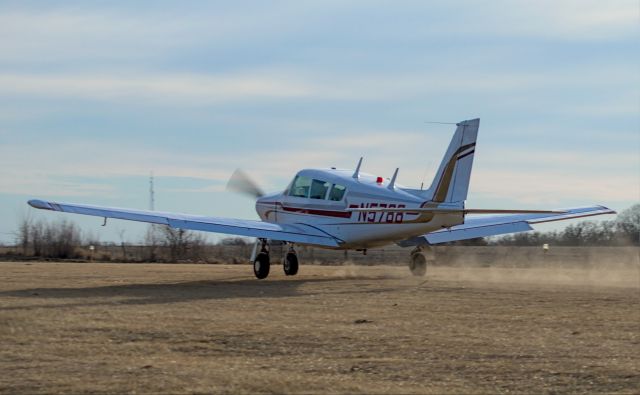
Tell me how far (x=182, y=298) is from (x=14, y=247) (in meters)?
34.9

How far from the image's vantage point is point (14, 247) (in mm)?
48562

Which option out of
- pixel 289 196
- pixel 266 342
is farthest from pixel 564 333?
pixel 289 196

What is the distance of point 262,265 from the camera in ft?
77.5

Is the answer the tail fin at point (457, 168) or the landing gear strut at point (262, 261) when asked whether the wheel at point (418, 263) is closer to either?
the tail fin at point (457, 168)

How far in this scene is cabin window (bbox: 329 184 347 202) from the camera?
941 inches

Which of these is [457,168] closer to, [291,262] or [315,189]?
[315,189]

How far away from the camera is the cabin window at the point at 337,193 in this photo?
2389cm

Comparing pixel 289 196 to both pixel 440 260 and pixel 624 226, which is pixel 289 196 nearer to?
pixel 440 260

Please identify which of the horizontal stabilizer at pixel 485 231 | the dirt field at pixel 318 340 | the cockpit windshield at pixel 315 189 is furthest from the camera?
the horizontal stabilizer at pixel 485 231

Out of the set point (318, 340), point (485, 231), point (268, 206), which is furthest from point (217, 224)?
point (318, 340)

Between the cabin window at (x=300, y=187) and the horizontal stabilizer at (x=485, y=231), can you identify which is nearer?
the cabin window at (x=300, y=187)

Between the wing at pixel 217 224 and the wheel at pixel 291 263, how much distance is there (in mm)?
748

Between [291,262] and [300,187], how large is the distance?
2.25m

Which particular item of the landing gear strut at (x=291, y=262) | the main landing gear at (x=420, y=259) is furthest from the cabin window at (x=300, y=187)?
the main landing gear at (x=420, y=259)
